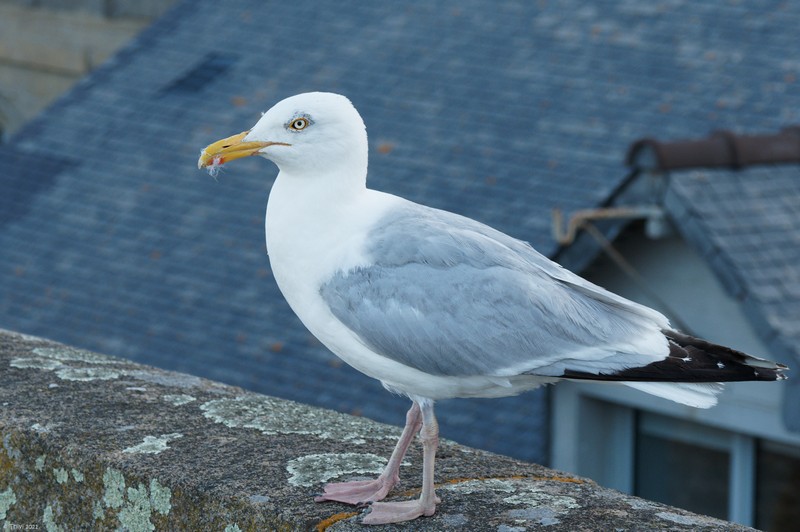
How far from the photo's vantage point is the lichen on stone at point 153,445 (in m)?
2.82

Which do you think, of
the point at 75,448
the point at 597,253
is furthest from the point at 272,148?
the point at 597,253

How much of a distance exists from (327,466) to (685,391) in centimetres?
81

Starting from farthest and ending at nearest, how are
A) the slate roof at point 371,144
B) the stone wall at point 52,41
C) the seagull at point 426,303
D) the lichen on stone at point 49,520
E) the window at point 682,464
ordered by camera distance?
the stone wall at point 52,41 → the slate roof at point 371,144 → the window at point 682,464 → the seagull at point 426,303 → the lichen on stone at point 49,520

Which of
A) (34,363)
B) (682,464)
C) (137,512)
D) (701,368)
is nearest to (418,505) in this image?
(137,512)

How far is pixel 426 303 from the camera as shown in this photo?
2982 mm

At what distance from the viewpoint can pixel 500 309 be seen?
2.96m

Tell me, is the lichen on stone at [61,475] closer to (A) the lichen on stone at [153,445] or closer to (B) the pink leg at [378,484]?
(A) the lichen on stone at [153,445]

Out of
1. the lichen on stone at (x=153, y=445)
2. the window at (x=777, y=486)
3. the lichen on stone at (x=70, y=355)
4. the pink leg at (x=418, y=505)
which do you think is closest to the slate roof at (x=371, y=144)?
the window at (x=777, y=486)

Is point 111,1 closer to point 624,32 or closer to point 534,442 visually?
point 624,32

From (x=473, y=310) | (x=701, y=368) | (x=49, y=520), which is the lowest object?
(x=49, y=520)

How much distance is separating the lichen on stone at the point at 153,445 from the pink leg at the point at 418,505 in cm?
48

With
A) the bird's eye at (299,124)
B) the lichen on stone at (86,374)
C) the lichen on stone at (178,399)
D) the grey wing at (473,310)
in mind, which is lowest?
the lichen on stone at (178,399)

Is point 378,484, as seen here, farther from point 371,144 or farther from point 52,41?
point 52,41

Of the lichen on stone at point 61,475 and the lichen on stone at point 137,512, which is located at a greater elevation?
the lichen on stone at point 61,475
